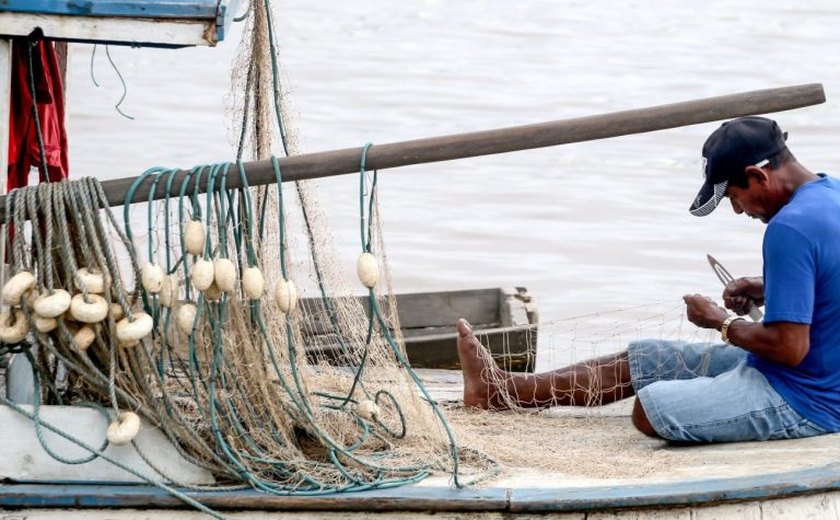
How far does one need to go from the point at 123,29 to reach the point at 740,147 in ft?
5.88

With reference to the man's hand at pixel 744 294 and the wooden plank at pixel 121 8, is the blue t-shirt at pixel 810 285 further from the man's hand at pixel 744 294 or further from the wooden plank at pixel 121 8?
the wooden plank at pixel 121 8

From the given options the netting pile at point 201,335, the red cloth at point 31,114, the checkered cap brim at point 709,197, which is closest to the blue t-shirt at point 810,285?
the checkered cap brim at point 709,197

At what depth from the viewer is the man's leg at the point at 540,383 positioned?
4.93 meters

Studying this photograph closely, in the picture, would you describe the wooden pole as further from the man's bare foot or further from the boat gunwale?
the man's bare foot

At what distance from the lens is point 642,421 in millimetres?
4539

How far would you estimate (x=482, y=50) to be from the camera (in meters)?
18.5

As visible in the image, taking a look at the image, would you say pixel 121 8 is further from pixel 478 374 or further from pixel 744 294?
pixel 744 294

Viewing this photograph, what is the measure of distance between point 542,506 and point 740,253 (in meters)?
7.05

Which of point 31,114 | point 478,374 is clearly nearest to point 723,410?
point 478,374

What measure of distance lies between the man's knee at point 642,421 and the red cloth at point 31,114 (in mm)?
2082

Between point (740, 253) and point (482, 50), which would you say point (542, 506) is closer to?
point (740, 253)

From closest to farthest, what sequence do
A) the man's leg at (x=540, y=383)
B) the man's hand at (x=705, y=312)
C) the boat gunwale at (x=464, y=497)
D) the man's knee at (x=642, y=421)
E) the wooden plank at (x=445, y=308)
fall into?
the boat gunwale at (x=464, y=497) → the man's hand at (x=705, y=312) → the man's knee at (x=642, y=421) → the man's leg at (x=540, y=383) → the wooden plank at (x=445, y=308)

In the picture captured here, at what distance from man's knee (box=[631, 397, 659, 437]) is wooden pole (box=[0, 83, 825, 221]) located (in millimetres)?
1003

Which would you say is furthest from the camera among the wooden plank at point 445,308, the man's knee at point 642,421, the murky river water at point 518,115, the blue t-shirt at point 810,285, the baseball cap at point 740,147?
Answer: the murky river water at point 518,115
